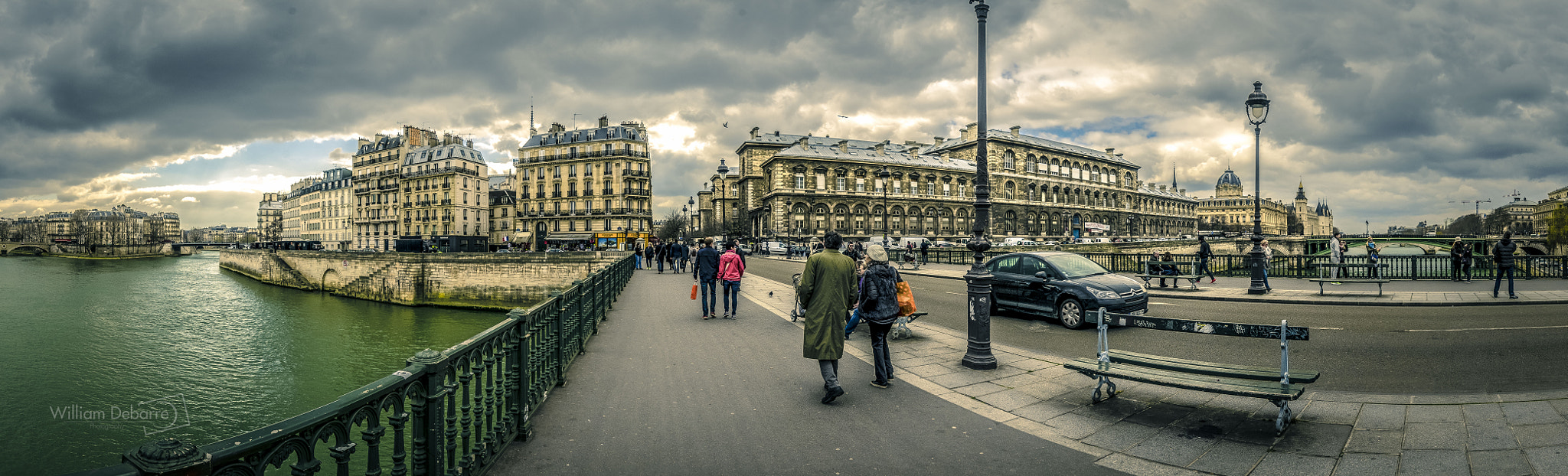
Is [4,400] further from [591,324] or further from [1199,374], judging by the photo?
[1199,374]

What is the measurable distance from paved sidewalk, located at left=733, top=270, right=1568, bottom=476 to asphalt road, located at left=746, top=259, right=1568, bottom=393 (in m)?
0.82

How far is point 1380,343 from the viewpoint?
8203mm

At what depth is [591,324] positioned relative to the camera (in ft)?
31.5

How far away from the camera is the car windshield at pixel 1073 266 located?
10836 mm

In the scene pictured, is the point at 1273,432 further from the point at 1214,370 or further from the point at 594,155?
the point at 594,155

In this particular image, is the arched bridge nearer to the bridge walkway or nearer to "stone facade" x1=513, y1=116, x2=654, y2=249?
"stone facade" x1=513, y1=116, x2=654, y2=249

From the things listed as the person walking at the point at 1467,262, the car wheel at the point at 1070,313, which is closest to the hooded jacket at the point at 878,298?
the car wheel at the point at 1070,313

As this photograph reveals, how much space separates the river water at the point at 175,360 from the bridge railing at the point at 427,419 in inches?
241

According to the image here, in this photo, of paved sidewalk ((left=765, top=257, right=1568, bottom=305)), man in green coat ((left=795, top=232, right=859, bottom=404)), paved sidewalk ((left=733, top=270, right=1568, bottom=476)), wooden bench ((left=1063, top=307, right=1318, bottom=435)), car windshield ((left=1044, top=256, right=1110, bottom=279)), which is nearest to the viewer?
paved sidewalk ((left=733, top=270, right=1568, bottom=476))

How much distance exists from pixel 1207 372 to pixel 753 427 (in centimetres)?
388

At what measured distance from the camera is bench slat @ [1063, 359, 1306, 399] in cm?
444

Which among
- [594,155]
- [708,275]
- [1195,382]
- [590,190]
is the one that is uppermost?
[594,155]

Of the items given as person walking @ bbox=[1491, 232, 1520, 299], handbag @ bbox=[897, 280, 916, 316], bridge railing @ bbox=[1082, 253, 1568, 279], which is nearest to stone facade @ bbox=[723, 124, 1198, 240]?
bridge railing @ bbox=[1082, 253, 1568, 279]

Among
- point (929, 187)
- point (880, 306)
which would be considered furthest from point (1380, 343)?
point (929, 187)
